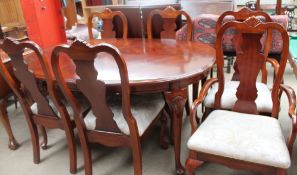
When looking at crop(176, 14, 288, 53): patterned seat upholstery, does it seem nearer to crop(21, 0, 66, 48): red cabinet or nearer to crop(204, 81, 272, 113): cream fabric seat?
crop(204, 81, 272, 113): cream fabric seat

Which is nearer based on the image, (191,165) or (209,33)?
(191,165)

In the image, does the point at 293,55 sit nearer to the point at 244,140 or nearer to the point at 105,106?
the point at 244,140

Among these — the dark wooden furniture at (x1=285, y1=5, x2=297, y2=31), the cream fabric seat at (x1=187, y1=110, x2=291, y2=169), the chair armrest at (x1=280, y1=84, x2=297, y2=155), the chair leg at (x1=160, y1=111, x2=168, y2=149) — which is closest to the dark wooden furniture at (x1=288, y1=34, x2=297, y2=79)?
the chair armrest at (x1=280, y1=84, x2=297, y2=155)

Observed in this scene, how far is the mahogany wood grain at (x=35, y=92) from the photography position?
1437mm

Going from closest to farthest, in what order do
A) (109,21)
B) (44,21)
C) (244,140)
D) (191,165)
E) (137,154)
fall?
(244,140) < (191,165) < (137,154) < (109,21) < (44,21)

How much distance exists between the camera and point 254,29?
1.37 metres

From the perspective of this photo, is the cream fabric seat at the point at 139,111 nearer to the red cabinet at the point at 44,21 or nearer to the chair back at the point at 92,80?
the chair back at the point at 92,80

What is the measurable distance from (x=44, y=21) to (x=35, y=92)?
1513mm

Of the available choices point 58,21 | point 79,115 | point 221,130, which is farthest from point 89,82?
point 58,21

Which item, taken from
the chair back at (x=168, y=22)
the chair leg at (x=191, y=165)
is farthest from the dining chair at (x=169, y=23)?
the chair leg at (x=191, y=165)

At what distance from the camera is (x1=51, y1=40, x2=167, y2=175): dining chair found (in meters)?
1.23

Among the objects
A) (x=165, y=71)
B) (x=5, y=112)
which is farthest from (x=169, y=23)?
(x=5, y=112)

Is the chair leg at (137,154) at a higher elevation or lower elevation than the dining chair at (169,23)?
lower

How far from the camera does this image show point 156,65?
1658mm
